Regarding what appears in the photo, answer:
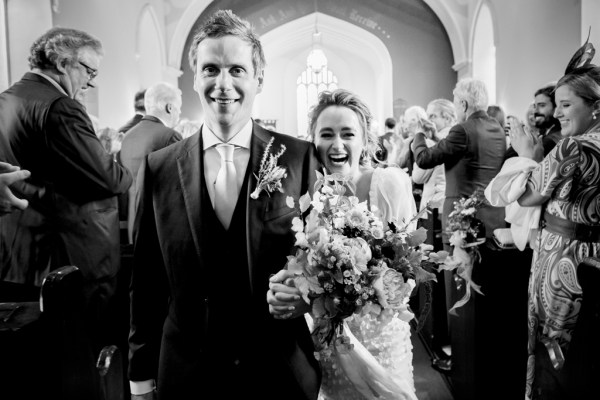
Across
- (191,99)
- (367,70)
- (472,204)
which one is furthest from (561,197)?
(367,70)

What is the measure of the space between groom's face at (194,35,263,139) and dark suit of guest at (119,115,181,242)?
2.49 metres

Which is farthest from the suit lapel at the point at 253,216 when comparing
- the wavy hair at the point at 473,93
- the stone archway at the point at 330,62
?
the stone archway at the point at 330,62

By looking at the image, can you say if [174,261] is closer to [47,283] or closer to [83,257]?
[47,283]

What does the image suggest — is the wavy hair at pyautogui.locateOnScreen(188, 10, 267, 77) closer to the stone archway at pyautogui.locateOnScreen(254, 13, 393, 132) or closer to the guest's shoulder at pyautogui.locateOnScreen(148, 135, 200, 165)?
the guest's shoulder at pyautogui.locateOnScreen(148, 135, 200, 165)

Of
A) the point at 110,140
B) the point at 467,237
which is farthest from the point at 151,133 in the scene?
the point at 467,237

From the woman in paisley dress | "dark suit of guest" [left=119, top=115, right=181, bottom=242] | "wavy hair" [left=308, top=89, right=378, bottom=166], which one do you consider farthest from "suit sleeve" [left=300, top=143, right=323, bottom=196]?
"dark suit of guest" [left=119, top=115, right=181, bottom=242]

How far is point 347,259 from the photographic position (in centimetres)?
138

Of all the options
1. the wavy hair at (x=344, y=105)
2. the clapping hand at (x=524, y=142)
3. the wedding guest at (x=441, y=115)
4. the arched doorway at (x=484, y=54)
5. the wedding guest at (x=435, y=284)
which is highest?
the arched doorway at (x=484, y=54)

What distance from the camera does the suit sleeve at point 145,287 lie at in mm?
1631

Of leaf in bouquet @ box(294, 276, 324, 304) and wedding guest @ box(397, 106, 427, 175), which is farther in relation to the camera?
wedding guest @ box(397, 106, 427, 175)

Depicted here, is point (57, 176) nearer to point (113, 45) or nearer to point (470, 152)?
point (470, 152)

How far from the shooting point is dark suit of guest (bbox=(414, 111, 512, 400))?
10.8ft

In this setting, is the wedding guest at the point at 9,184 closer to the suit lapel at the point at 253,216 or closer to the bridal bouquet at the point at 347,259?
the suit lapel at the point at 253,216

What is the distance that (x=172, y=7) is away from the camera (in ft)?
45.4
